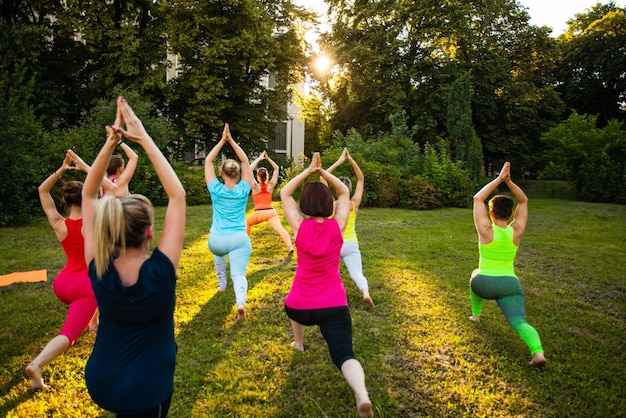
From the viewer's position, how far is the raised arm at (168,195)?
7.13 feet

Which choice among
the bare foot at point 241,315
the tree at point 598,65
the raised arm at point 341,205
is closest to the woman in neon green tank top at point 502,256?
the raised arm at point 341,205

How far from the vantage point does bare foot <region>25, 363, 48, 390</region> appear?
→ 11.8 feet

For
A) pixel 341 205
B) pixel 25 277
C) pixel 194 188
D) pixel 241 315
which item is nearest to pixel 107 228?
pixel 341 205

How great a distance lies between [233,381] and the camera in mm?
3957

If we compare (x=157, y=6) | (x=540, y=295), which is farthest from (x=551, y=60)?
(x=540, y=295)

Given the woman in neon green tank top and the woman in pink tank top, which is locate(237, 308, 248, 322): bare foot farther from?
the woman in neon green tank top

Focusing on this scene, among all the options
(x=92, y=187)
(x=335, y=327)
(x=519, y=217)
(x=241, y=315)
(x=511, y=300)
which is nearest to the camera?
(x=92, y=187)

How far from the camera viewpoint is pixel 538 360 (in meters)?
4.08

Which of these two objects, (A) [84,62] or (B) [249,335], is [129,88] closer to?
(A) [84,62]

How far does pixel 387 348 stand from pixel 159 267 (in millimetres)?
3290

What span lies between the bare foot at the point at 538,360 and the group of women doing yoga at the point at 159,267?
16mm

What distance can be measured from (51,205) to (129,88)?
20.7 meters

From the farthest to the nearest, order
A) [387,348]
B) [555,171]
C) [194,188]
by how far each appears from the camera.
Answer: [555,171] → [194,188] → [387,348]

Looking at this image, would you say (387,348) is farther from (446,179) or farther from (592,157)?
(592,157)
